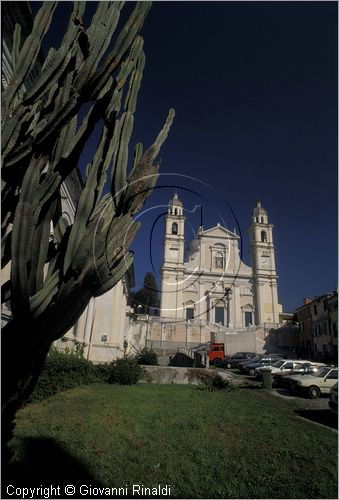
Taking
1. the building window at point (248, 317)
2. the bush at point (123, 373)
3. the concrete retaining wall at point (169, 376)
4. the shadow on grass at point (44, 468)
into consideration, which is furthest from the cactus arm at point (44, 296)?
the building window at point (248, 317)

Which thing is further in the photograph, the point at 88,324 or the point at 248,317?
the point at 248,317

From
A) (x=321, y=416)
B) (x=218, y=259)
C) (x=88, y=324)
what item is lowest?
(x=321, y=416)

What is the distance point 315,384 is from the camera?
14.3 meters

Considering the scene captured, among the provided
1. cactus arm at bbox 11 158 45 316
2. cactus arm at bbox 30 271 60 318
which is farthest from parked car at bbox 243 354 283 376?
cactus arm at bbox 11 158 45 316

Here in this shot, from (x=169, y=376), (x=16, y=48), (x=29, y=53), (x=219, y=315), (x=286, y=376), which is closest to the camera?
(x=29, y=53)

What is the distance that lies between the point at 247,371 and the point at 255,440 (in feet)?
59.8

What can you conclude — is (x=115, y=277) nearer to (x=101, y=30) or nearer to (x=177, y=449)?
(x=101, y=30)

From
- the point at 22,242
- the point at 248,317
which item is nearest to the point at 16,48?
the point at 22,242

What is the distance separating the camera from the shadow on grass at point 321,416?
9438 millimetres

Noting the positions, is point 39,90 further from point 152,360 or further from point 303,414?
point 152,360

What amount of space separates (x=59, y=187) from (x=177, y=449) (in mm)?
5802

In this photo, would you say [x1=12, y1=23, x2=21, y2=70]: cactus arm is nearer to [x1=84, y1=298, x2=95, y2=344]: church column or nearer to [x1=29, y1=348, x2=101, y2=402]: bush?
[x1=29, y1=348, x2=101, y2=402]: bush

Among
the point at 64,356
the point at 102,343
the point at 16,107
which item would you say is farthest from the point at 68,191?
the point at 16,107

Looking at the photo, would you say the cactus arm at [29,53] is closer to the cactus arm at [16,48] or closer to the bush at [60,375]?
the cactus arm at [16,48]
